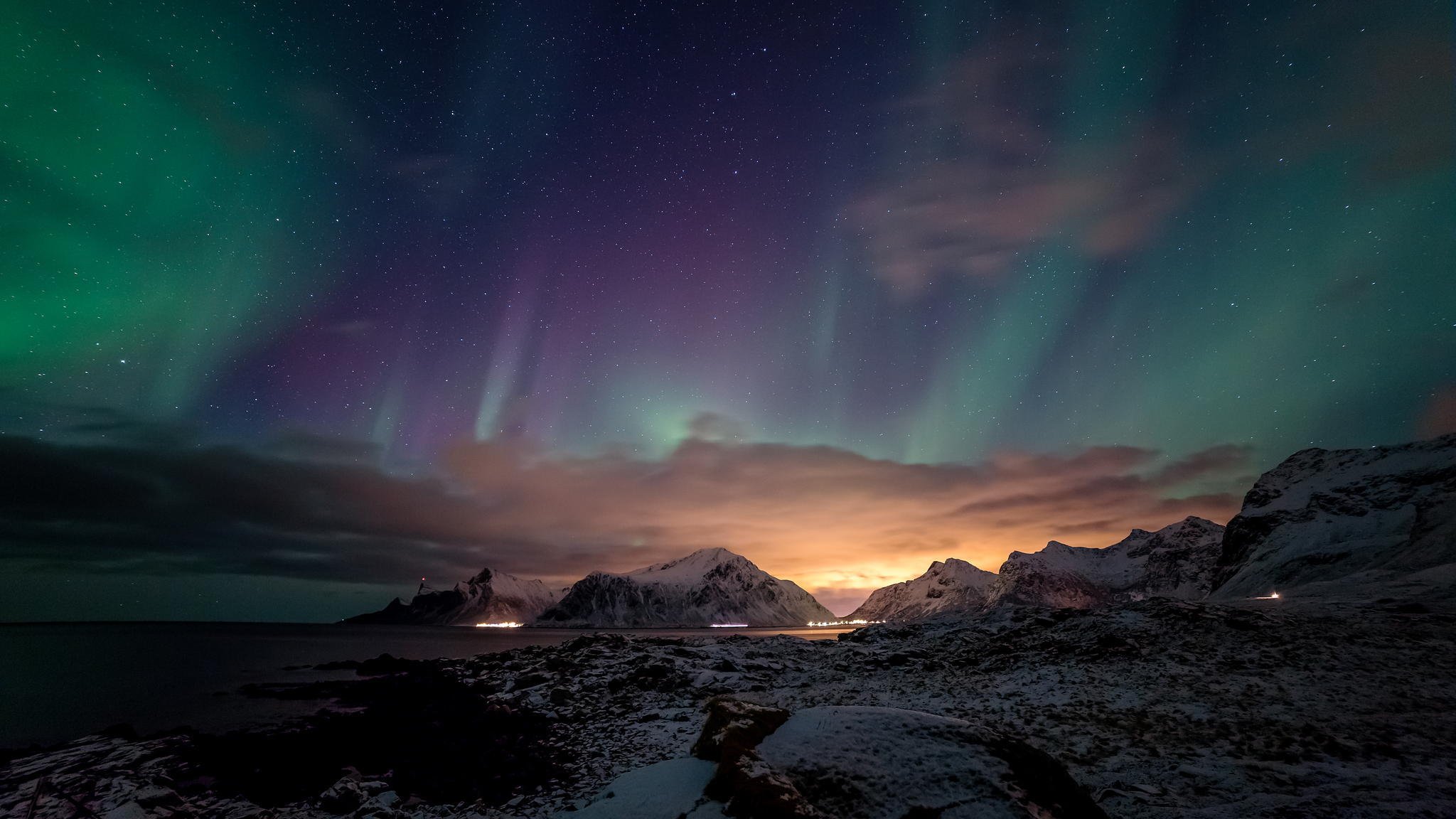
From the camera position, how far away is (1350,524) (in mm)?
67062

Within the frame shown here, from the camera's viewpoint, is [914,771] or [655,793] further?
[655,793]

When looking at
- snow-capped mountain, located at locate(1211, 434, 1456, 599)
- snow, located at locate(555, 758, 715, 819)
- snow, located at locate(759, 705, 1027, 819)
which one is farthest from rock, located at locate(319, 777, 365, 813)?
snow-capped mountain, located at locate(1211, 434, 1456, 599)

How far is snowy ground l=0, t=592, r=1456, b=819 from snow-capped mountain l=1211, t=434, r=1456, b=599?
28212mm

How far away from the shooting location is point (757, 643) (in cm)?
4094

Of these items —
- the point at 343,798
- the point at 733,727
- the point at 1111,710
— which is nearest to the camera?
the point at 733,727

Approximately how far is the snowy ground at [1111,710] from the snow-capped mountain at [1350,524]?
1111 inches

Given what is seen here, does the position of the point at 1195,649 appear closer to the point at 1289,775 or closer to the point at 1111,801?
the point at 1289,775

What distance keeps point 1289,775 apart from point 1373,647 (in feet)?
43.7

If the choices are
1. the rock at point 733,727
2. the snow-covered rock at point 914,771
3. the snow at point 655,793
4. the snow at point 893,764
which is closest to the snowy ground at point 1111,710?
the snow-covered rock at point 914,771

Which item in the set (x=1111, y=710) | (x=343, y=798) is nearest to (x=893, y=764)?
(x=1111, y=710)

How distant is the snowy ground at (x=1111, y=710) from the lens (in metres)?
11.0

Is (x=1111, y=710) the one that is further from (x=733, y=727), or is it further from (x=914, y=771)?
(x=733, y=727)

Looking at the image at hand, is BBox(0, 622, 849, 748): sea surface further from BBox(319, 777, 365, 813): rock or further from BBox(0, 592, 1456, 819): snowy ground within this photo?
BBox(319, 777, 365, 813): rock

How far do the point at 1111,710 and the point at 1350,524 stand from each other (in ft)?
265
